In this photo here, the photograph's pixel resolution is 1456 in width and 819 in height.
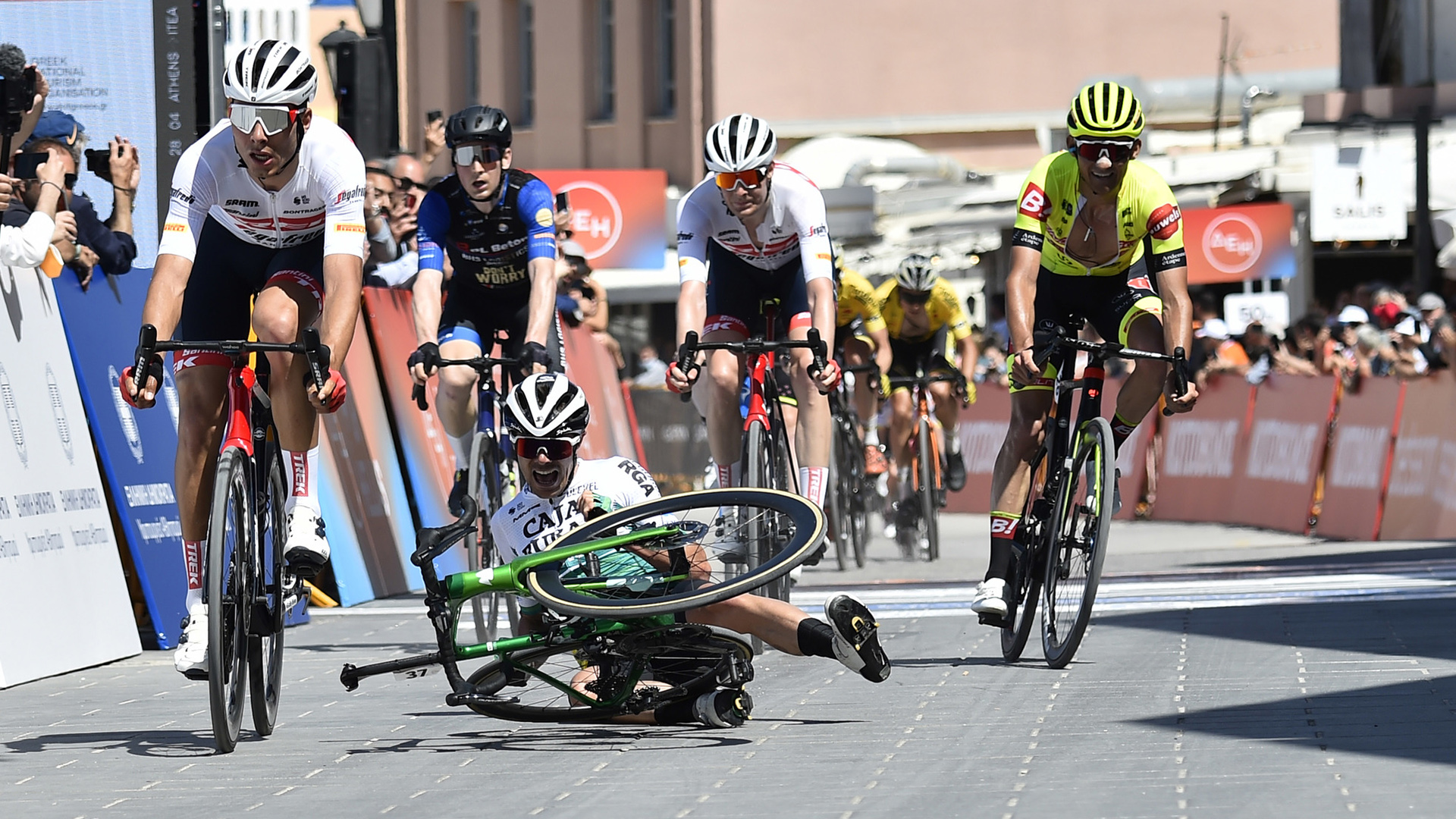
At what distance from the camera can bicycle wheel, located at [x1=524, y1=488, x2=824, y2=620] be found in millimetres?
7336

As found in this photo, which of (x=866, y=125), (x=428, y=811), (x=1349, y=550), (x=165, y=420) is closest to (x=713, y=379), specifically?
(x=165, y=420)

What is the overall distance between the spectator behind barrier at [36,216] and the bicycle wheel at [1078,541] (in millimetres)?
A: 4439

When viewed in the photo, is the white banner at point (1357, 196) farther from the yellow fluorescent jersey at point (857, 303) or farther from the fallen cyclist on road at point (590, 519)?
the fallen cyclist on road at point (590, 519)

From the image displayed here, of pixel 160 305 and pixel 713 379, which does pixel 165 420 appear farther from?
pixel 160 305

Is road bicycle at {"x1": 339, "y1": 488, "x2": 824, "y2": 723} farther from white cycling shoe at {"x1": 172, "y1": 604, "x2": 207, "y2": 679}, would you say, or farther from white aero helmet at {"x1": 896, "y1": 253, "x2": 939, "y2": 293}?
white aero helmet at {"x1": 896, "y1": 253, "x2": 939, "y2": 293}

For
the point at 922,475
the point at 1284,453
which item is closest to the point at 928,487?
the point at 922,475

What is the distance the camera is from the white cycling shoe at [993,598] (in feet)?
30.1

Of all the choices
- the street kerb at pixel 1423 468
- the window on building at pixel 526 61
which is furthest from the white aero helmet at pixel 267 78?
the window on building at pixel 526 61

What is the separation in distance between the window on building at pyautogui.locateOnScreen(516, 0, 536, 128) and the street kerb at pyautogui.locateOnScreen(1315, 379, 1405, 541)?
3252 centimetres

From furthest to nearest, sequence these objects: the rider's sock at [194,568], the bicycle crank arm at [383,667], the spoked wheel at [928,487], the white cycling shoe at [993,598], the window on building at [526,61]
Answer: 1. the window on building at [526,61]
2. the spoked wheel at [928,487]
3. the white cycling shoe at [993,598]
4. the rider's sock at [194,568]
5. the bicycle crank arm at [383,667]

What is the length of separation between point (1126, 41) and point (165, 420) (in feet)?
125

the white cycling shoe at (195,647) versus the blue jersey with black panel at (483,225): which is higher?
the blue jersey with black panel at (483,225)

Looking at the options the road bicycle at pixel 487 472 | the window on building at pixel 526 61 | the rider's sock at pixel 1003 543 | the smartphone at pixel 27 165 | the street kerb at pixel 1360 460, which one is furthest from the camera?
the window on building at pixel 526 61

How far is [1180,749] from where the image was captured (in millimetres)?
6840
